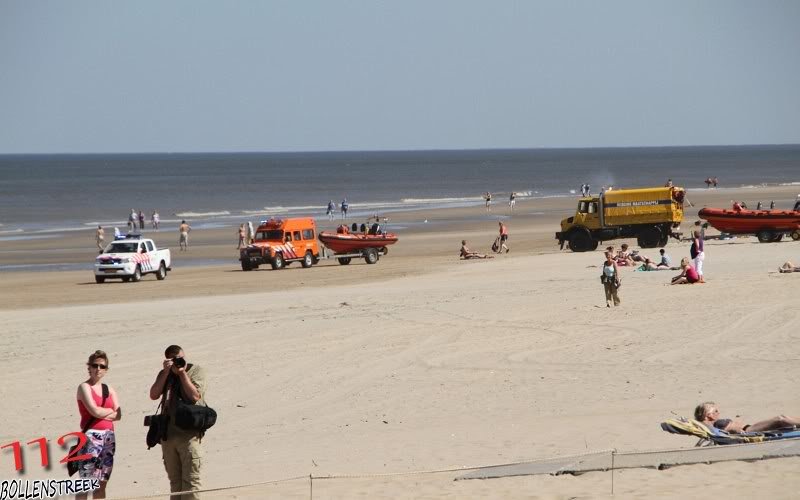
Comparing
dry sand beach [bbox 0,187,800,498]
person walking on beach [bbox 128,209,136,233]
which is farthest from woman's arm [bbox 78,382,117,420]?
person walking on beach [bbox 128,209,136,233]

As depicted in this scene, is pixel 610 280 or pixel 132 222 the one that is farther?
pixel 132 222

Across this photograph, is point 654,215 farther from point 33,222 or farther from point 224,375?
point 33,222

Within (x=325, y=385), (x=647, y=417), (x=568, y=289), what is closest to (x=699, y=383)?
(x=647, y=417)

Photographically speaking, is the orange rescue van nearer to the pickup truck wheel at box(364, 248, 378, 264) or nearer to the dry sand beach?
the pickup truck wheel at box(364, 248, 378, 264)

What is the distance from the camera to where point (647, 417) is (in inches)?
512

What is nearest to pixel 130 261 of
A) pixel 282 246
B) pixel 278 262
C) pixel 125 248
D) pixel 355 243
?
pixel 125 248

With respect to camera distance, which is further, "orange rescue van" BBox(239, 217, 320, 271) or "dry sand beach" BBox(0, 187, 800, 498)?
"orange rescue van" BBox(239, 217, 320, 271)

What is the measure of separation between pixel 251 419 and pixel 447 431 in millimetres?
2475

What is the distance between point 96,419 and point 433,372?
804 cm

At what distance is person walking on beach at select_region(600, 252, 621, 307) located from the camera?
69.3 ft

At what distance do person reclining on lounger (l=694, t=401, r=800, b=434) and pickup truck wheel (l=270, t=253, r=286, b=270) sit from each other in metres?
25.9

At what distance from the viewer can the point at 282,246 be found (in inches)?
1464

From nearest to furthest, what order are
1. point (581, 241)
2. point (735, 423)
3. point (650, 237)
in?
point (735, 423)
point (650, 237)
point (581, 241)

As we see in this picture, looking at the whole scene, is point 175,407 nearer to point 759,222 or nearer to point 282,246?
point 282,246
